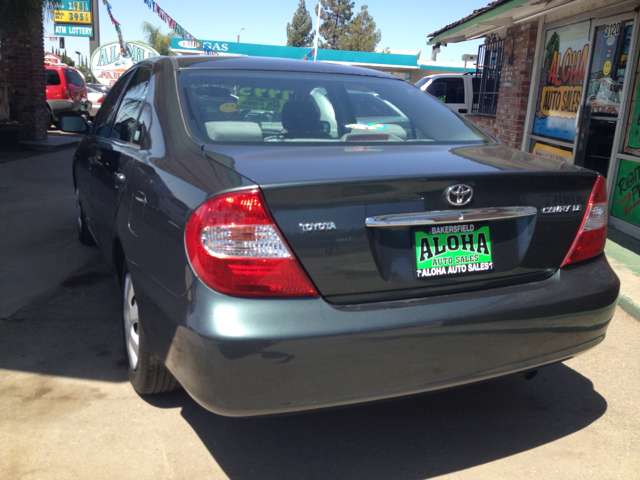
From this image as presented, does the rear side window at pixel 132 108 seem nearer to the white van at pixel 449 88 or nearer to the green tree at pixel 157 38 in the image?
the white van at pixel 449 88

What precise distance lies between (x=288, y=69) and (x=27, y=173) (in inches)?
333

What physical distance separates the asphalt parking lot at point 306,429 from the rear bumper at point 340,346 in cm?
27

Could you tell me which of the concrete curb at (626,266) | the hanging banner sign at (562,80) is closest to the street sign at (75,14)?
the hanging banner sign at (562,80)

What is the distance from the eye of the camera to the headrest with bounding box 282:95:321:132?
2.93m

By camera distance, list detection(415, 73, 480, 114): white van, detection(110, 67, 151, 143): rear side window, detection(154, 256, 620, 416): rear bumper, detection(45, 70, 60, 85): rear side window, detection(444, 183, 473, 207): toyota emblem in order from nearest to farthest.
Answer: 1. detection(154, 256, 620, 416): rear bumper
2. detection(444, 183, 473, 207): toyota emblem
3. detection(110, 67, 151, 143): rear side window
4. detection(415, 73, 480, 114): white van
5. detection(45, 70, 60, 85): rear side window

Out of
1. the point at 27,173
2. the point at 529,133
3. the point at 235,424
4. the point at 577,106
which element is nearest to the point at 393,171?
the point at 235,424

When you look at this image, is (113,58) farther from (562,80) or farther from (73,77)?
(562,80)

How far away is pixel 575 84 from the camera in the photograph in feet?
25.4

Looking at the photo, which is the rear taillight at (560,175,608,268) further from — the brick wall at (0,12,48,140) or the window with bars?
the brick wall at (0,12,48,140)

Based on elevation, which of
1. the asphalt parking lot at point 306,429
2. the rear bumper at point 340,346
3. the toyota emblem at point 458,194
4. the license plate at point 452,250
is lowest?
the asphalt parking lot at point 306,429

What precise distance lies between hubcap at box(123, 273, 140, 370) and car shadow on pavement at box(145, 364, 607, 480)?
0.78ft

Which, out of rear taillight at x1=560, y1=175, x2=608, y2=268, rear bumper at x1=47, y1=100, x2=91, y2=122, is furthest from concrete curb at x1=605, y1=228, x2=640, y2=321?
rear bumper at x1=47, y1=100, x2=91, y2=122

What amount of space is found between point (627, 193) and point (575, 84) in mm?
1787

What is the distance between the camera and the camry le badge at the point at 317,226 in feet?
6.70
